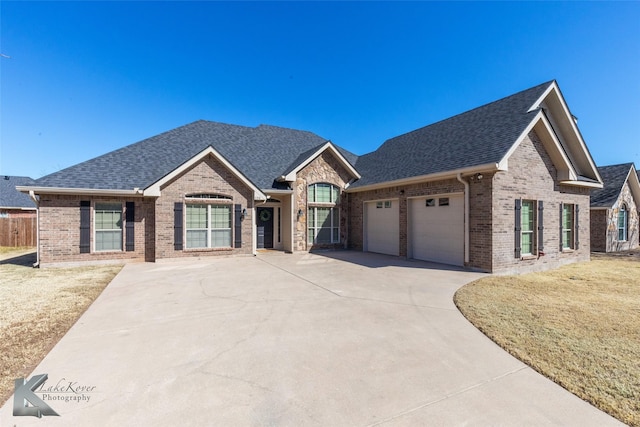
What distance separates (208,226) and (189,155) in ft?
13.7

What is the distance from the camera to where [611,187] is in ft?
58.7

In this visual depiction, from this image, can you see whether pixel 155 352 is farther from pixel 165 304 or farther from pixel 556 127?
pixel 556 127

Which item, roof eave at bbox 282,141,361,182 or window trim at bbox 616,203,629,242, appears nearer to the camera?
roof eave at bbox 282,141,361,182

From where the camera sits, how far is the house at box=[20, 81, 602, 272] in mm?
9719

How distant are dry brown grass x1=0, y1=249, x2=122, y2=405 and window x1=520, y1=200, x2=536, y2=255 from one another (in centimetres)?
1270

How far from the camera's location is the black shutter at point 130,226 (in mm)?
11414

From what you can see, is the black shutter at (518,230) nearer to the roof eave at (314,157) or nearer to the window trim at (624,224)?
the roof eave at (314,157)

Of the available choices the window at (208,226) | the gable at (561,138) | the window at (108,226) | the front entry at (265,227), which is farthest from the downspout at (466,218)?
the window at (108,226)

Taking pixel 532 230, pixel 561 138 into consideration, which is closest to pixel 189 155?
pixel 532 230

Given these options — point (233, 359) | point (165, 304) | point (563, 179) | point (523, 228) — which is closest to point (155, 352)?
point (233, 359)

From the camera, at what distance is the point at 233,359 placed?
367 centimetres

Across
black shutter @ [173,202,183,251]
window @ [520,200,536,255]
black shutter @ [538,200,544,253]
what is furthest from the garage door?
black shutter @ [173,202,183,251]

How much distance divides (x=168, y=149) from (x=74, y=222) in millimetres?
5186

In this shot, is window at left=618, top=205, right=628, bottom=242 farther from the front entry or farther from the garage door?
the front entry
